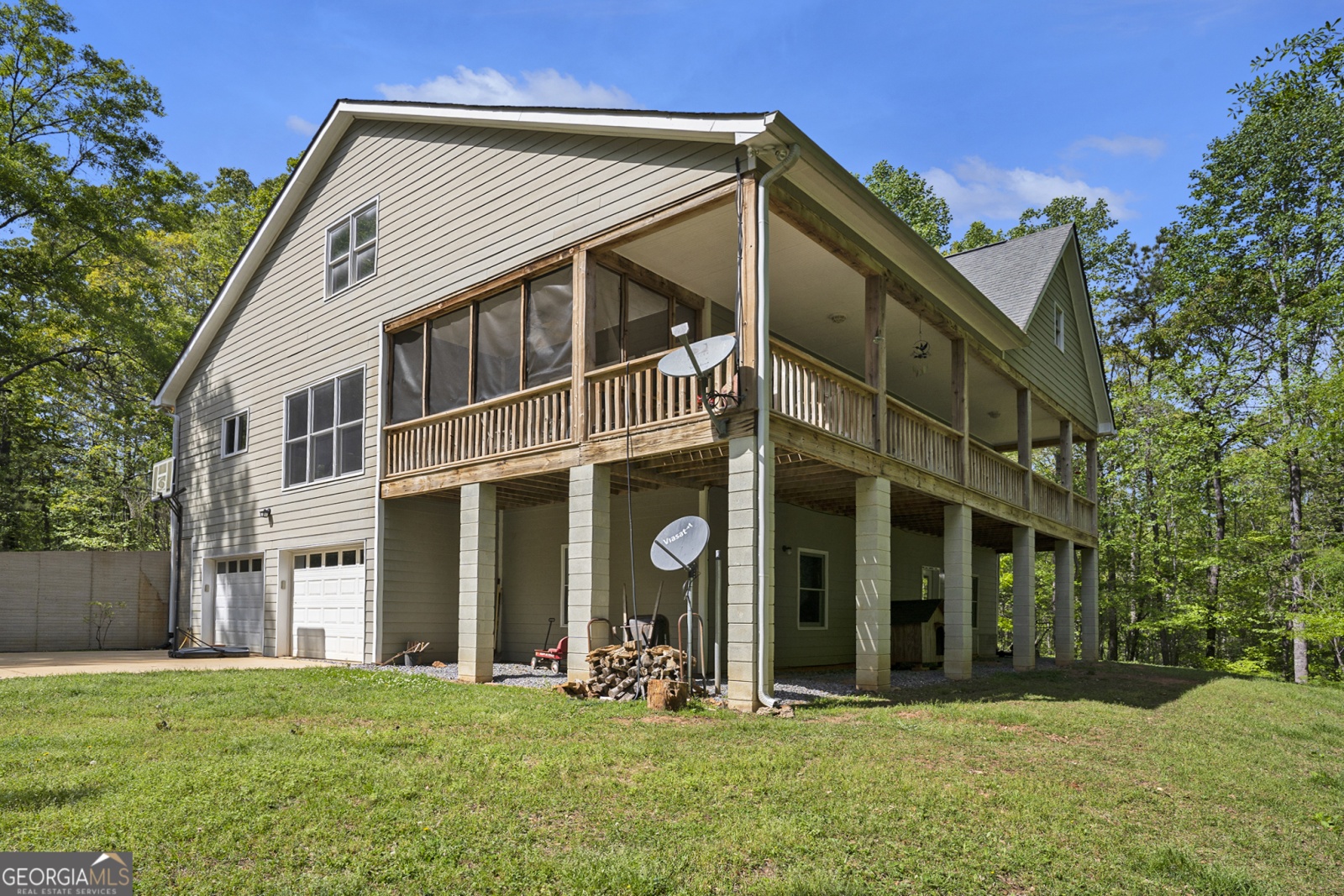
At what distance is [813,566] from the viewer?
14953mm

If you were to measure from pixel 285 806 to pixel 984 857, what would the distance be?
12.2ft

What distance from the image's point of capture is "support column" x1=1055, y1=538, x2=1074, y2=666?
17.1 m

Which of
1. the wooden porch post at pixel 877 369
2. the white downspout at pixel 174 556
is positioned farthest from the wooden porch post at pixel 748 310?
the white downspout at pixel 174 556

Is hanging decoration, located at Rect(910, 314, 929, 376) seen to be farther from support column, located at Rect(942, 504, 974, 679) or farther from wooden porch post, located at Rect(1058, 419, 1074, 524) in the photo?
wooden porch post, located at Rect(1058, 419, 1074, 524)

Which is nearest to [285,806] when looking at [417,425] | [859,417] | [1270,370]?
[859,417]

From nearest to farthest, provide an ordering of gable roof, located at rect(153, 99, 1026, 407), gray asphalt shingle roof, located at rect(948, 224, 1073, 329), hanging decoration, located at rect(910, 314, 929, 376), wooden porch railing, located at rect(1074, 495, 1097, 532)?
gable roof, located at rect(153, 99, 1026, 407) < hanging decoration, located at rect(910, 314, 929, 376) < gray asphalt shingle roof, located at rect(948, 224, 1073, 329) < wooden porch railing, located at rect(1074, 495, 1097, 532)

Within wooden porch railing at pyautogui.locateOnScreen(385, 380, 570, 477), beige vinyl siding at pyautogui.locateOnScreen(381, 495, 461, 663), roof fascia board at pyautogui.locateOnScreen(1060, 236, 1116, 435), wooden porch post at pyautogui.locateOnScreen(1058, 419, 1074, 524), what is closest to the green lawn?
wooden porch railing at pyautogui.locateOnScreen(385, 380, 570, 477)

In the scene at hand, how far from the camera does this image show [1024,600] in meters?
15.5

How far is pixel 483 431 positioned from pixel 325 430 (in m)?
4.59

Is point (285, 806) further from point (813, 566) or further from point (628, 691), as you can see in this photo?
point (813, 566)

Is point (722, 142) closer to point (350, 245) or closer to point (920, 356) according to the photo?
point (920, 356)

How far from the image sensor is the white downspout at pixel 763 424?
830 cm

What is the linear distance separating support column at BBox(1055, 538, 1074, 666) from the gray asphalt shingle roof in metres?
4.98

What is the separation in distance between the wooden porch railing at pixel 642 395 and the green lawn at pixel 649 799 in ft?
10.1
